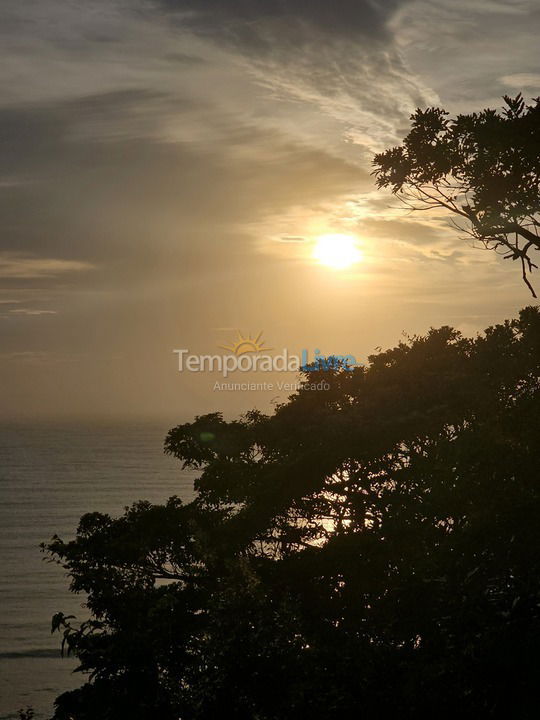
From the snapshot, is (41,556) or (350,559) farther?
(41,556)

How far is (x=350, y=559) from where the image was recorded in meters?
17.1

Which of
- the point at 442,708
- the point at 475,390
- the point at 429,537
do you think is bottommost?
the point at 442,708

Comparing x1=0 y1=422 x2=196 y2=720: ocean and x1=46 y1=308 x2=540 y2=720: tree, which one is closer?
x1=46 y1=308 x2=540 y2=720: tree

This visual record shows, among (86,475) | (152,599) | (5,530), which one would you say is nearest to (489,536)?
(152,599)

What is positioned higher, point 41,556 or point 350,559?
point 350,559

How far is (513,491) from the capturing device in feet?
48.4

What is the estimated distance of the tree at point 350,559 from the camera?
44.4 ft

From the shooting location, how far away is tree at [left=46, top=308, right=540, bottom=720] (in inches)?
533

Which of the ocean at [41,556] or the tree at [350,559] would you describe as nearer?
the tree at [350,559]

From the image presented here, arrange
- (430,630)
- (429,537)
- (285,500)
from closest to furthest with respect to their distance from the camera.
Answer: (430,630), (429,537), (285,500)

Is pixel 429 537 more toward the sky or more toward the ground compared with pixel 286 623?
more toward the sky

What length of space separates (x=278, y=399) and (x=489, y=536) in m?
8.82

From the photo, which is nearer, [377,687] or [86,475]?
[377,687]

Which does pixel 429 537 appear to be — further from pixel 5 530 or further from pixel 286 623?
pixel 5 530
